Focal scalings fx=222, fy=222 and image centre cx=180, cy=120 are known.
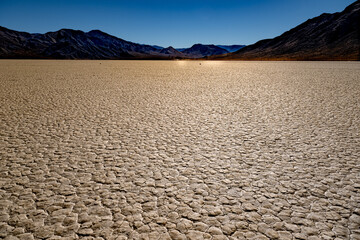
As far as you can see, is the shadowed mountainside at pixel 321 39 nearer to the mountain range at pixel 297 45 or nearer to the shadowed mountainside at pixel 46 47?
the mountain range at pixel 297 45

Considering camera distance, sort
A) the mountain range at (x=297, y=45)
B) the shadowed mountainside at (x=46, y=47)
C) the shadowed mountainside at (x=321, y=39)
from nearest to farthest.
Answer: the shadowed mountainside at (x=321, y=39), the mountain range at (x=297, y=45), the shadowed mountainside at (x=46, y=47)

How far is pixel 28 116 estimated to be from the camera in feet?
16.2

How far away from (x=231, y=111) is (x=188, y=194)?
3.62 m

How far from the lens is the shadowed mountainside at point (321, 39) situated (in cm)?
6001

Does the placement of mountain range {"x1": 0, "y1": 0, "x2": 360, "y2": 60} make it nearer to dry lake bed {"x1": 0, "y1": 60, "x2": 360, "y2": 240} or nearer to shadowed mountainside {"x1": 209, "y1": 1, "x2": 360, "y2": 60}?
shadowed mountainside {"x1": 209, "y1": 1, "x2": 360, "y2": 60}

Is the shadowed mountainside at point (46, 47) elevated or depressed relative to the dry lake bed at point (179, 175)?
elevated

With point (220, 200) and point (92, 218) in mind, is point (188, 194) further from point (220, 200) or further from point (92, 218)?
point (92, 218)

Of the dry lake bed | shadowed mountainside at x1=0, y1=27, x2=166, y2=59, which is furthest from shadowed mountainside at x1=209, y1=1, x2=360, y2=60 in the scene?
shadowed mountainside at x1=0, y1=27, x2=166, y2=59

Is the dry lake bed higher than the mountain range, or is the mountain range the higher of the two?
the mountain range

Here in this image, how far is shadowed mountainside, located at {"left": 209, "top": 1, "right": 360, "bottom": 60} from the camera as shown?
60.0m

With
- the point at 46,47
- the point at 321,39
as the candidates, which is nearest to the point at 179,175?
the point at 321,39

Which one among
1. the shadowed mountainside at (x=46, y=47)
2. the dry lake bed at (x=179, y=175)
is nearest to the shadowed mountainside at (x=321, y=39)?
the dry lake bed at (x=179, y=175)

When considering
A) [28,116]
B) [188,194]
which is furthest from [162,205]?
[28,116]

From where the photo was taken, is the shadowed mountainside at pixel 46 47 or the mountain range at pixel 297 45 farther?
the shadowed mountainside at pixel 46 47
